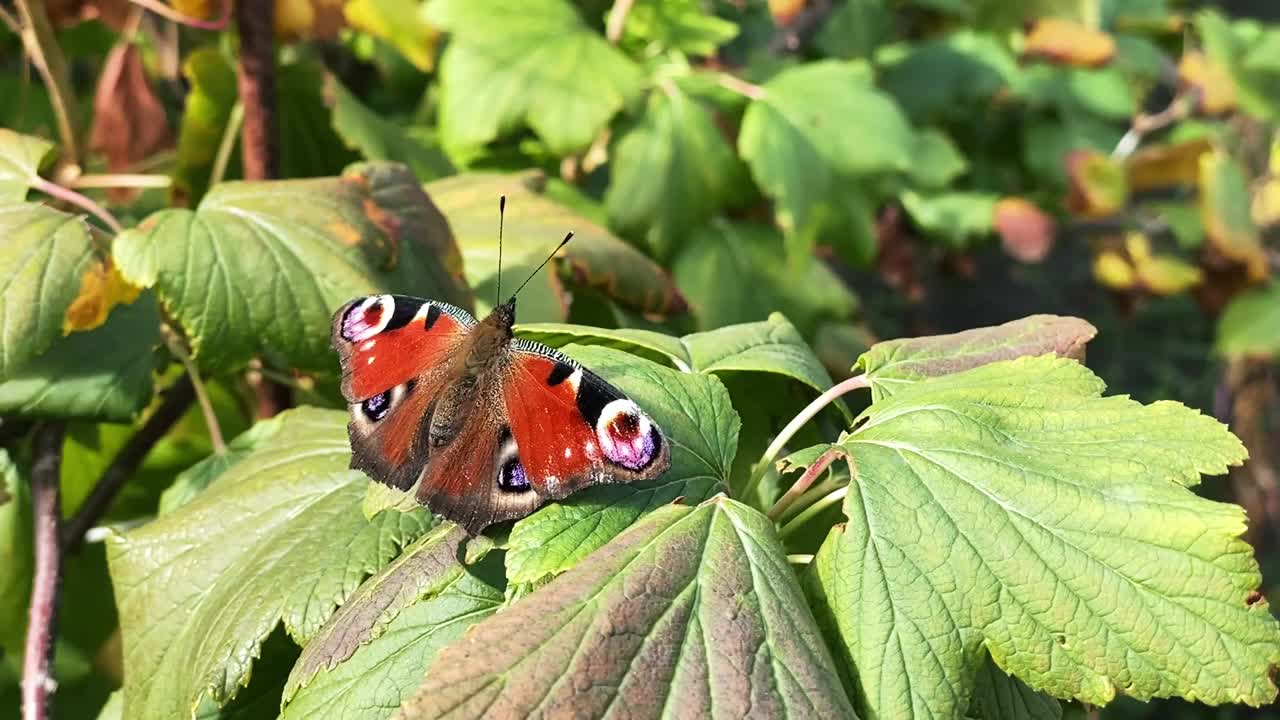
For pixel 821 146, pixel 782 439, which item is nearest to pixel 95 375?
pixel 782 439

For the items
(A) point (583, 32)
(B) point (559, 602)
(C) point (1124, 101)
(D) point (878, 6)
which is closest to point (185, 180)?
(A) point (583, 32)

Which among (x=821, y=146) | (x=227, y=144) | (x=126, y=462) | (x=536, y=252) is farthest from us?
(x=821, y=146)

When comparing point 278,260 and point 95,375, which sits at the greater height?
point 278,260

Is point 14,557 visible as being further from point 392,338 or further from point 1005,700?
point 1005,700

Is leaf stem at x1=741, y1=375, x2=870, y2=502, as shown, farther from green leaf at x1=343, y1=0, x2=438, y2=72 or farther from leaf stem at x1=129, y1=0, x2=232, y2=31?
green leaf at x1=343, y1=0, x2=438, y2=72

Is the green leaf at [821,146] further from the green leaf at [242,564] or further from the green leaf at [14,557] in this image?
the green leaf at [14,557]

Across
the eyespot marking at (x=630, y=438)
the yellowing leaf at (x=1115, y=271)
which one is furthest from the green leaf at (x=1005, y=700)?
the yellowing leaf at (x=1115, y=271)

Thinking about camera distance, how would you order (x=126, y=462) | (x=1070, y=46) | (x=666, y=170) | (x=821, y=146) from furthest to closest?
(x=1070, y=46)
(x=821, y=146)
(x=666, y=170)
(x=126, y=462)
